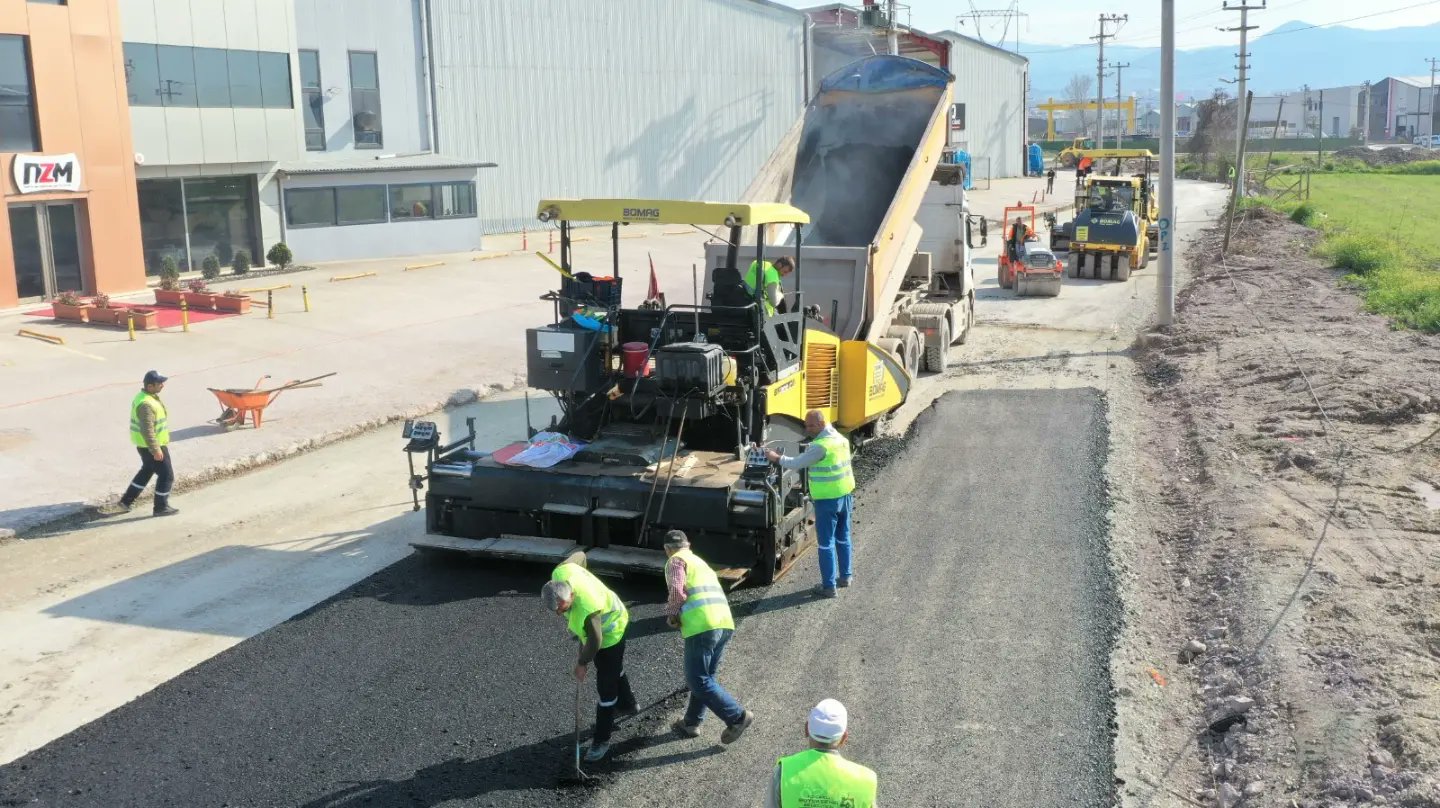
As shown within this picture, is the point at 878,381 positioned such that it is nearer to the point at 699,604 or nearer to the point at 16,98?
the point at 699,604

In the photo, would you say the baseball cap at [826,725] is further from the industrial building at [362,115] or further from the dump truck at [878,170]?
the industrial building at [362,115]

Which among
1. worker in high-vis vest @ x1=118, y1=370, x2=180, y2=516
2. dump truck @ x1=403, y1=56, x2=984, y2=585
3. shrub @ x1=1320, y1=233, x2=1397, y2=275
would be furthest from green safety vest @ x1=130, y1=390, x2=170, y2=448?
shrub @ x1=1320, y1=233, x2=1397, y2=275

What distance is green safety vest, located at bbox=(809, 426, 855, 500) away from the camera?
1006cm

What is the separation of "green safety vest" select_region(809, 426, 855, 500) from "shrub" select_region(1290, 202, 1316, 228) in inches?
1404

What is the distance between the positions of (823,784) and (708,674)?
8.44 ft

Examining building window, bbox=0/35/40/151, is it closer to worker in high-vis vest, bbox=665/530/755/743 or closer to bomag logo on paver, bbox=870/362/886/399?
bomag logo on paver, bbox=870/362/886/399

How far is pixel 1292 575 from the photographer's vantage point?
33.0 ft

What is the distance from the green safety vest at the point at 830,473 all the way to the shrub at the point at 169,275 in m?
17.3

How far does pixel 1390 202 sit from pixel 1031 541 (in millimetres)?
47314

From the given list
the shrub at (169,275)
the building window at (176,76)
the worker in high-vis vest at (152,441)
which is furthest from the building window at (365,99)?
the worker in high-vis vest at (152,441)

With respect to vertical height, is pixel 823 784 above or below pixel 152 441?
below

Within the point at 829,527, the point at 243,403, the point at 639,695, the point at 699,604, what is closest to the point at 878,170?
the point at 829,527

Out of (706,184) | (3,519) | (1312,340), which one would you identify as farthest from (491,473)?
(706,184)

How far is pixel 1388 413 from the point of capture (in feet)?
48.6
